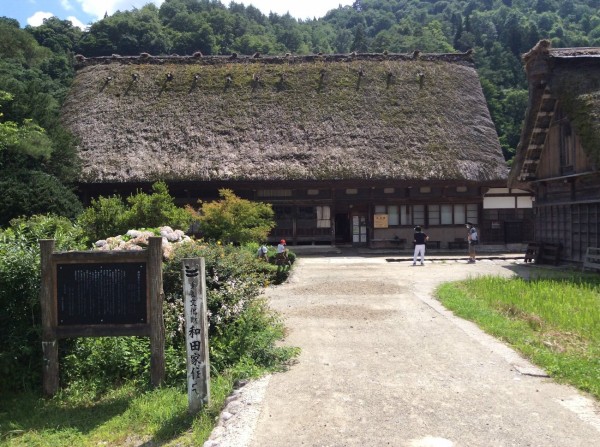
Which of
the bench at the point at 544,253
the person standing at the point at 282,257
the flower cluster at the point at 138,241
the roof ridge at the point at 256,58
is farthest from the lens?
the roof ridge at the point at 256,58

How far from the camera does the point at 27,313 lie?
18.9ft

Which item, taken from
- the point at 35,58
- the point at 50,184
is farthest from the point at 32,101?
the point at 35,58

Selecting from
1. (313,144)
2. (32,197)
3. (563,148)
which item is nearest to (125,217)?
(32,197)

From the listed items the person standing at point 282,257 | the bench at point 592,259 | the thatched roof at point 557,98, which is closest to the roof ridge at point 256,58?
the thatched roof at point 557,98

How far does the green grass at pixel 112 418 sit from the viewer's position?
438cm

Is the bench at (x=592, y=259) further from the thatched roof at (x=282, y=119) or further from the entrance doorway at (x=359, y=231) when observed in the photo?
the entrance doorway at (x=359, y=231)

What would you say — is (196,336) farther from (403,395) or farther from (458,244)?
(458,244)

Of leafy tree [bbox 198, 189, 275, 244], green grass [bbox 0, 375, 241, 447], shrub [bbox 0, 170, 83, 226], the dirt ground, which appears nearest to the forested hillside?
shrub [bbox 0, 170, 83, 226]

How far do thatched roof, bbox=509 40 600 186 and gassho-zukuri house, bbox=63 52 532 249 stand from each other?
3.38 metres

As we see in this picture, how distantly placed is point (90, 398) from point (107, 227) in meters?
8.34

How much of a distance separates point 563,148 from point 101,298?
14.4 meters

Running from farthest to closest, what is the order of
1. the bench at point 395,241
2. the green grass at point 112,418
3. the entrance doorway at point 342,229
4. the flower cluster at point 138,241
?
the entrance doorway at point 342,229, the bench at point 395,241, the flower cluster at point 138,241, the green grass at point 112,418

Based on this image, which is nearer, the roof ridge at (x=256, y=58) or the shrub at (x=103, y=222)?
the shrub at (x=103, y=222)

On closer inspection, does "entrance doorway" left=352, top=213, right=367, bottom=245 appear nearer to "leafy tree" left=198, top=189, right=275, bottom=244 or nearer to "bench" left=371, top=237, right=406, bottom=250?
"bench" left=371, top=237, right=406, bottom=250
